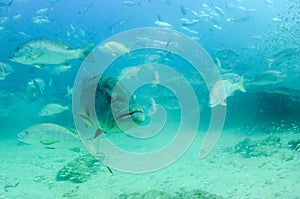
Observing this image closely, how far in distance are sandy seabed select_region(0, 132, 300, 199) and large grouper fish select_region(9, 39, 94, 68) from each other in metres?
2.93

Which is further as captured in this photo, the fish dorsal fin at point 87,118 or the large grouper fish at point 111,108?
the fish dorsal fin at point 87,118

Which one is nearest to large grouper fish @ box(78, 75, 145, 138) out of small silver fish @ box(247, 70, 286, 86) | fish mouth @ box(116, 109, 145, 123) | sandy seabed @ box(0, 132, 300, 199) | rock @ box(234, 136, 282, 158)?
fish mouth @ box(116, 109, 145, 123)

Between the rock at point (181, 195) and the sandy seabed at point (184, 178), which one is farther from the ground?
the sandy seabed at point (184, 178)

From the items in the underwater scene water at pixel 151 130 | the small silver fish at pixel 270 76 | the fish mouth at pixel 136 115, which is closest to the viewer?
the fish mouth at pixel 136 115

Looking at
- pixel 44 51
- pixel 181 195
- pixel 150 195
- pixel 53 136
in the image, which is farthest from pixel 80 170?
pixel 44 51

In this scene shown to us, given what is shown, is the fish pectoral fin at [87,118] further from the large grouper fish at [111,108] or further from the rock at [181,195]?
the rock at [181,195]

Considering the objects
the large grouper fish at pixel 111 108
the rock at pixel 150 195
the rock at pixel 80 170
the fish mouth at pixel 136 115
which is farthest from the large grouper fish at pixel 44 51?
the fish mouth at pixel 136 115

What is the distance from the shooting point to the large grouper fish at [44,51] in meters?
5.48

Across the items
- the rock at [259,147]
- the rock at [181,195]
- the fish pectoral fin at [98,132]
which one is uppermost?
the rock at [259,147]

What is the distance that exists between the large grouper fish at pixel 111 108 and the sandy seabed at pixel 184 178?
15.3 ft

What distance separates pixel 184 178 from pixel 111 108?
625cm

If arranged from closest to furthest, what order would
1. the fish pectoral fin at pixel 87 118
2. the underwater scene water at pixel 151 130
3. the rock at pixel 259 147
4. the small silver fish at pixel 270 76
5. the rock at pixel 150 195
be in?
the fish pectoral fin at pixel 87 118 < the underwater scene water at pixel 151 130 < the rock at pixel 150 195 < the rock at pixel 259 147 < the small silver fish at pixel 270 76

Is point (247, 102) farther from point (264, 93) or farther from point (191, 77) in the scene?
point (191, 77)

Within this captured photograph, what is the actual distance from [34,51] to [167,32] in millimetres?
11929
